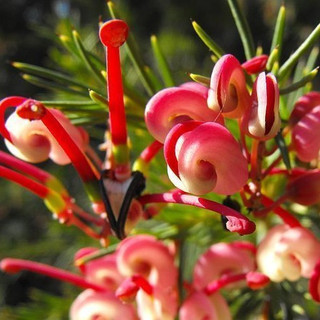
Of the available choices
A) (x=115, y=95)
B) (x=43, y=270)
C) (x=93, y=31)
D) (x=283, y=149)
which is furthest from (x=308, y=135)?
(x=93, y=31)

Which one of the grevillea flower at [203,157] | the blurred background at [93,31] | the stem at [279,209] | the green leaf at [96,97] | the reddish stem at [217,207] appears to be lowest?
the blurred background at [93,31]

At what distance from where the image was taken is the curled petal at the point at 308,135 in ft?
1.51

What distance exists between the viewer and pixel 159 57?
586 mm

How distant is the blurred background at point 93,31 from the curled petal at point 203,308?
0.63m

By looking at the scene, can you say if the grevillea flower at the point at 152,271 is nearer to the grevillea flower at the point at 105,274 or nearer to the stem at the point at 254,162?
the grevillea flower at the point at 105,274

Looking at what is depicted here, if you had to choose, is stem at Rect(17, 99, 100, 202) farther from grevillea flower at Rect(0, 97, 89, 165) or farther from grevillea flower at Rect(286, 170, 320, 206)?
grevillea flower at Rect(286, 170, 320, 206)

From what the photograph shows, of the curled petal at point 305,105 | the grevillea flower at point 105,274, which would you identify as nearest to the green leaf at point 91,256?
the grevillea flower at point 105,274

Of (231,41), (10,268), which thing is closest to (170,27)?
(231,41)

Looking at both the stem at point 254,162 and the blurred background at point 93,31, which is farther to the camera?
the blurred background at point 93,31

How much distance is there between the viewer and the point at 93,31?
1214 mm

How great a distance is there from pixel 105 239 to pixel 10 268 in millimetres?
111

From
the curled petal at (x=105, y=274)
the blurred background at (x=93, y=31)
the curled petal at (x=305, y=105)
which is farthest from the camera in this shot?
the blurred background at (x=93, y=31)

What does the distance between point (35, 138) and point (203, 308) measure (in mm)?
196

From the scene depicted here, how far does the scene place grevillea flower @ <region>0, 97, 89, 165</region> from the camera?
468 mm
